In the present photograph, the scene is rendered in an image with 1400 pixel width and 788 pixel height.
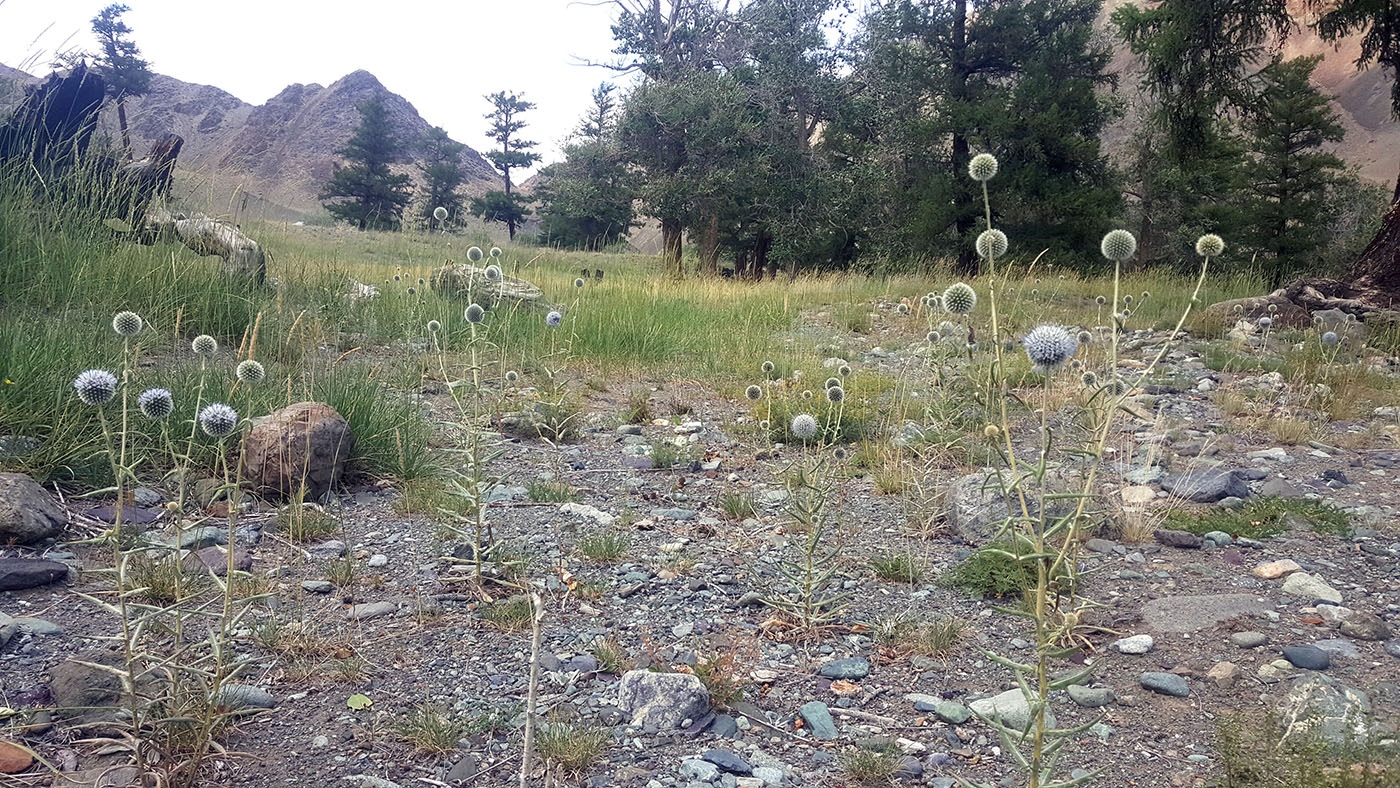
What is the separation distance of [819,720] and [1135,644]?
1.10 metres

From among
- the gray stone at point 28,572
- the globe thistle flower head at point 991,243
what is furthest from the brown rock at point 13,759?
the globe thistle flower head at point 991,243

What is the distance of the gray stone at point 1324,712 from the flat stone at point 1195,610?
0.39 metres

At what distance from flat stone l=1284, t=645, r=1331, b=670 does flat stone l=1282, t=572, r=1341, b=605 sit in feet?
1.65

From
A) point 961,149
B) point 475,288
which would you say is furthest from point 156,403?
point 961,149

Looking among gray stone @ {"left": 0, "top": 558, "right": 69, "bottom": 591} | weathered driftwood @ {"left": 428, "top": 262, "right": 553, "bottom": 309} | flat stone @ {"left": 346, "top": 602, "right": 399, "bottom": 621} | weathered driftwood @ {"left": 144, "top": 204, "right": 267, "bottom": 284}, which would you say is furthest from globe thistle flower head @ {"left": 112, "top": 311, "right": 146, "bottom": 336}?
weathered driftwood @ {"left": 428, "top": 262, "right": 553, "bottom": 309}

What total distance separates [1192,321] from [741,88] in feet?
39.6

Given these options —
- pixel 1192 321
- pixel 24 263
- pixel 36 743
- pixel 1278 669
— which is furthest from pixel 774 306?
pixel 36 743

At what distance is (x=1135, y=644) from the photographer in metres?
2.40

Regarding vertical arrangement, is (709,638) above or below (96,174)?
below

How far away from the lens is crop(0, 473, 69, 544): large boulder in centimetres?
269

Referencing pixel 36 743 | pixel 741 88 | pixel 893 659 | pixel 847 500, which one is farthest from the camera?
pixel 741 88

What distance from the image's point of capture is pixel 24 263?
4820 mm

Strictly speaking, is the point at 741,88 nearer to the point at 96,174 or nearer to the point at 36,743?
the point at 96,174

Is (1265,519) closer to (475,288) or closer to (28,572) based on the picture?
(28,572)
